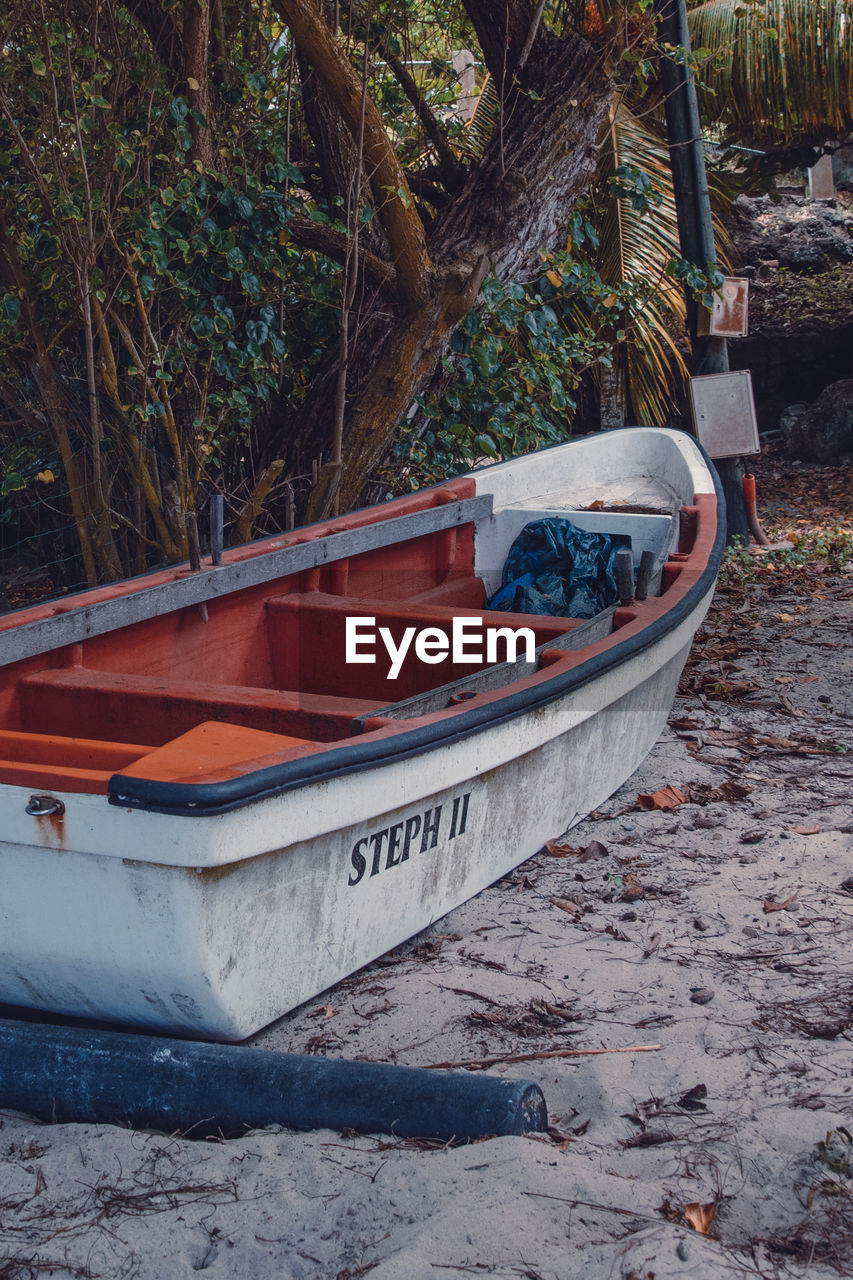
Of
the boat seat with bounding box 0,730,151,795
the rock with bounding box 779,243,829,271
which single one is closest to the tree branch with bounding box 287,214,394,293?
the boat seat with bounding box 0,730,151,795

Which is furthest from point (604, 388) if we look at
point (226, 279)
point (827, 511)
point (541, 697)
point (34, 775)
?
point (34, 775)

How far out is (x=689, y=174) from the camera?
8188 mm

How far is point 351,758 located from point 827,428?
36.8 feet

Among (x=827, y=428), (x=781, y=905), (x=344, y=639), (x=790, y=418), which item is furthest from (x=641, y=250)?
(x=781, y=905)

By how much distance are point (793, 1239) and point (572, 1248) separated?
0.37 metres

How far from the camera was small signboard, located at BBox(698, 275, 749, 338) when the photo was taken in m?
8.17

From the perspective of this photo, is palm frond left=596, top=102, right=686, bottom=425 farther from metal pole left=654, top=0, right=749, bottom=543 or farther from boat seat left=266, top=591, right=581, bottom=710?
boat seat left=266, top=591, right=581, bottom=710

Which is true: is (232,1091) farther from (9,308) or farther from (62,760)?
(9,308)

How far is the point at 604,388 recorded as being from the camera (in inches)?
444

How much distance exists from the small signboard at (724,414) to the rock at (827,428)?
185 inches

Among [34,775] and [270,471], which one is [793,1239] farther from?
[270,471]

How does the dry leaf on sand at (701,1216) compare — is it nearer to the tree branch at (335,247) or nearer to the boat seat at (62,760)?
the boat seat at (62,760)

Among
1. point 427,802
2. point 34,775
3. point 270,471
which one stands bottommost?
point 427,802

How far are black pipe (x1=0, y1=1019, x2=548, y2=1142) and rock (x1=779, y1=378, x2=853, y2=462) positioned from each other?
1146 centimetres
